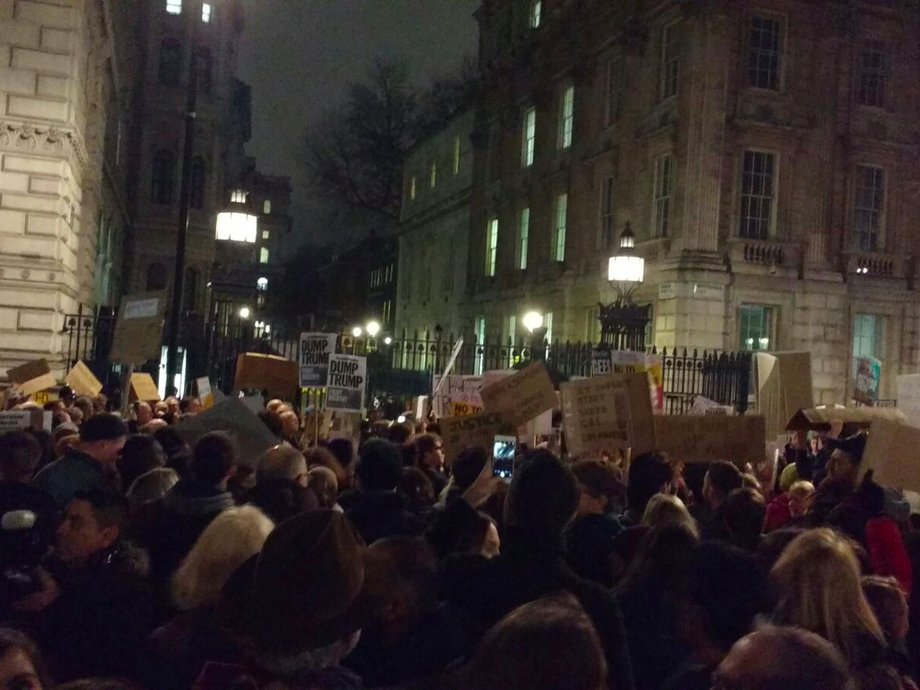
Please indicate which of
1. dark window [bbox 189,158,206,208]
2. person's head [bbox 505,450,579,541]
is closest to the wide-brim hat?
person's head [bbox 505,450,579,541]

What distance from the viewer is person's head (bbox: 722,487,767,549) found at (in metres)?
5.30

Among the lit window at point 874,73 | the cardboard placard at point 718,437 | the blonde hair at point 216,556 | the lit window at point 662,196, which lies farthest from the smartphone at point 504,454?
the lit window at point 874,73

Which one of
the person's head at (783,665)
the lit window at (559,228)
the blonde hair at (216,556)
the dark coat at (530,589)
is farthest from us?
the lit window at (559,228)

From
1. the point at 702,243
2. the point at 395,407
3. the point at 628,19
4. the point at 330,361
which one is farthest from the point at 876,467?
the point at 628,19

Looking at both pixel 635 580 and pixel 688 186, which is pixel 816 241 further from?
pixel 635 580

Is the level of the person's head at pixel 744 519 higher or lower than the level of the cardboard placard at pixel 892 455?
lower

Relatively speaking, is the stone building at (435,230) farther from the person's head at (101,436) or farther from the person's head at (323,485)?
the person's head at (323,485)

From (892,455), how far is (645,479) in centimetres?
189

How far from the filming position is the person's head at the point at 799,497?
758cm

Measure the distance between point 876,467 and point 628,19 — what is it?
27.7m

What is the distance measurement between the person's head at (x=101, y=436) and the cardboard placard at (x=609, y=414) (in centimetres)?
377

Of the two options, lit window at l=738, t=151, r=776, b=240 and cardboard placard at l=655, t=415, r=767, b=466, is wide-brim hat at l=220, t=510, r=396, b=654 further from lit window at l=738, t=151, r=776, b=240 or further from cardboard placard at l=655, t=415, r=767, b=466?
lit window at l=738, t=151, r=776, b=240

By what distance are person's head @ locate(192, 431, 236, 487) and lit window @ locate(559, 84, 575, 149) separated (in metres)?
32.8

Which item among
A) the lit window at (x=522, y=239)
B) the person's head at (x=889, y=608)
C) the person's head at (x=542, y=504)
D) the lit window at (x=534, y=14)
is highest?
the lit window at (x=534, y=14)
